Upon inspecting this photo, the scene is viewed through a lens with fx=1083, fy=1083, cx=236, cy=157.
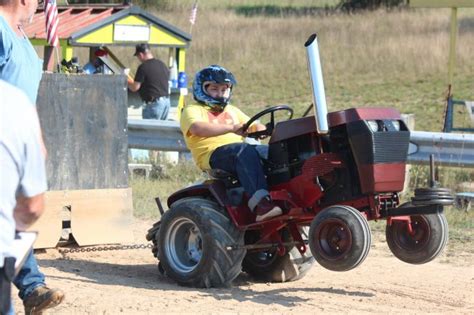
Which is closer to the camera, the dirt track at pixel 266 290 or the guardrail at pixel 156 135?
the dirt track at pixel 266 290

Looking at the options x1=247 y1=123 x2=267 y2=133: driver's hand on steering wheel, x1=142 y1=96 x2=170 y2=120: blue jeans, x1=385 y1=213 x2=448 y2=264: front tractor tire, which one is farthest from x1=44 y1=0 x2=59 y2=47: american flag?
x1=142 y1=96 x2=170 y2=120: blue jeans

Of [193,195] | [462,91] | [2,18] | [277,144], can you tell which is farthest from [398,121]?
[462,91]

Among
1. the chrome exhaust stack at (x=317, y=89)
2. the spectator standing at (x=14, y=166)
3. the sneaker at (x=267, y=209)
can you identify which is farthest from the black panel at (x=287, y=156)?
the spectator standing at (x=14, y=166)

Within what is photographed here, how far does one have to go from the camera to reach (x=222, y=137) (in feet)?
26.3

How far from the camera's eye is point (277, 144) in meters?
7.59

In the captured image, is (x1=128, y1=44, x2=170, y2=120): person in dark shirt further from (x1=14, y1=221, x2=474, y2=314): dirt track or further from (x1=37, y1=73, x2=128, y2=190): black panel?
(x1=14, y1=221, x2=474, y2=314): dirt track

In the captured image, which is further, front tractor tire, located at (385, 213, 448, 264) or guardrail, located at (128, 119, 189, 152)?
guardrail, located at (128, 119, 189, 152)

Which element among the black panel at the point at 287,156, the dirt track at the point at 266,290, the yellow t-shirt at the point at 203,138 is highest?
the yellow t-shirt at the point at 203,138

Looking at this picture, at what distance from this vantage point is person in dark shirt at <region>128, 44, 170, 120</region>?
15984 millimetres

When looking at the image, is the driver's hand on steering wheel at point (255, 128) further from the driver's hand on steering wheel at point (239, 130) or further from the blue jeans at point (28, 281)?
the blue jeans at point (28, 281)

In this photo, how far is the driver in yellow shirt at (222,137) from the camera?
7.55m

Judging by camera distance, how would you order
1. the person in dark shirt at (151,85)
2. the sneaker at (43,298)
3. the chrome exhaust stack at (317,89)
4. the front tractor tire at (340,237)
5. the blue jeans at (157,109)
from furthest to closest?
the blue jeans at (157,109) → the person in dark shirt at (151,85) → the chrome exhaust stack at (317,89) → the front tractor tire at (340,237) → the sneaker at (43,298)

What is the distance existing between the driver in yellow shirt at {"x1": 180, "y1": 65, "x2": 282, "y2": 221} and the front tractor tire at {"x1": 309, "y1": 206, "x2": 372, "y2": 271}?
1.61 ft

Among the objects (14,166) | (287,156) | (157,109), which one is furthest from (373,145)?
(157,109)
